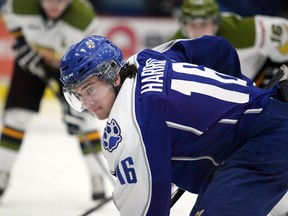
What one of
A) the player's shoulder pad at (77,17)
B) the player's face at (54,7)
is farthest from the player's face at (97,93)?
the player's shoulder pad at (77,17)

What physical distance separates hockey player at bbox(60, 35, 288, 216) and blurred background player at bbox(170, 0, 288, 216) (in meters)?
1.15

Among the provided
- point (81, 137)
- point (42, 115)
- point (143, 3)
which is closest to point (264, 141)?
point (81, 137)

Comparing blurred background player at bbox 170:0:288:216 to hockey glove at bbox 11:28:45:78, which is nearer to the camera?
blurred background player at bbox 170:0:288:216

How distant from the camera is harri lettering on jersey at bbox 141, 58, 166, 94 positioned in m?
2.38

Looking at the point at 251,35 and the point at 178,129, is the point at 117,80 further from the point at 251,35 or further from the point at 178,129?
the point at 251,35

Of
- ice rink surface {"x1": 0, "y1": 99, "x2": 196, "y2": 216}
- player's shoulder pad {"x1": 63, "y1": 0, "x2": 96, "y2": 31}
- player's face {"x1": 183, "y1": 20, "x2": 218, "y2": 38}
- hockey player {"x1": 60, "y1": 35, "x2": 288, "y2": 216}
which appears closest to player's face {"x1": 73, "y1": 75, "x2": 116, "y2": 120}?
hockey player {"x1": 60, "y1": 35, "x2": 288, "y2": 216}

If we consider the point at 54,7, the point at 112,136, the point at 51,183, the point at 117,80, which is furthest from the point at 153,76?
the point at 51,183

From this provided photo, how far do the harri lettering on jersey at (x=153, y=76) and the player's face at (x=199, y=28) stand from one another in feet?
4.07

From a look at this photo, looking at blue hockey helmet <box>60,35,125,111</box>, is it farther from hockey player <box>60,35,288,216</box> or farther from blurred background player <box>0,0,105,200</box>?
blurred background player <box>0,0,105,200</box>

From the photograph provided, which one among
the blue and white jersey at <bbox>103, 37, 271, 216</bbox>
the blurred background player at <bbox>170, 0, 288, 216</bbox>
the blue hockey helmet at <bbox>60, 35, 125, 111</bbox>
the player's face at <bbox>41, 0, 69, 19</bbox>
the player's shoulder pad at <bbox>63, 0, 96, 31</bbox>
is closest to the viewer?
the blue and white jersey at <bbox>103, 37, 271, 216</bbox>

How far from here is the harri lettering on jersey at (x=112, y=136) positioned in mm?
2308

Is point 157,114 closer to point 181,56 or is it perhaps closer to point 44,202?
point 181,56

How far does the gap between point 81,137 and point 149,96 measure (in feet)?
5.85

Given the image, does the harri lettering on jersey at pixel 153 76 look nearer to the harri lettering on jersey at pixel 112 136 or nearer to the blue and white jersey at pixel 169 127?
the blue and white jersey at pixel 169 127
